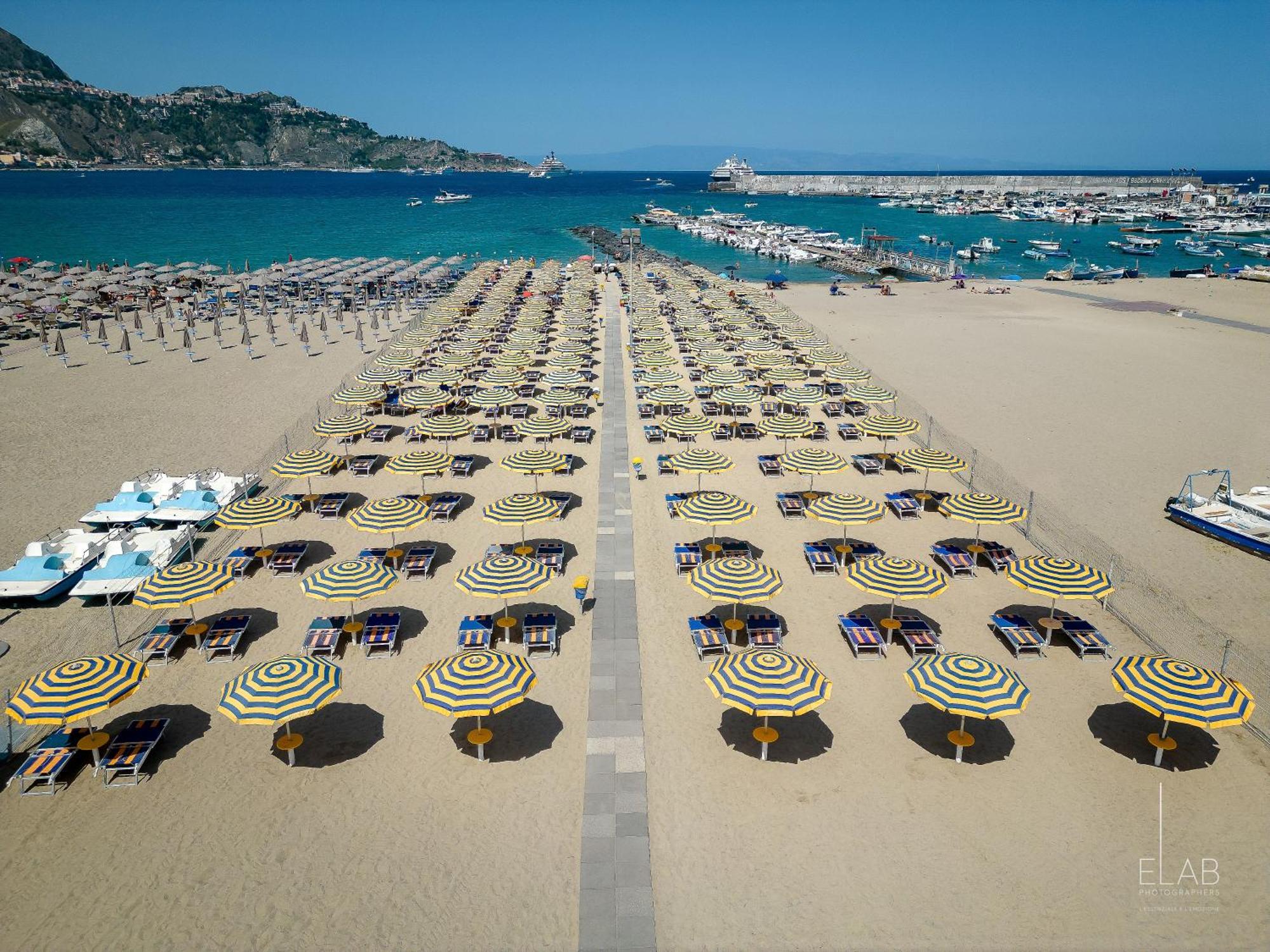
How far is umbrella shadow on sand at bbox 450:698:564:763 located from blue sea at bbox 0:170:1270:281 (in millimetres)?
65712

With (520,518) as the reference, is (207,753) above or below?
below

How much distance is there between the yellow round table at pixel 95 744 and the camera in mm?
11922

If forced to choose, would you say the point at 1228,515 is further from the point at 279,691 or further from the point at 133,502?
the point at 133,502

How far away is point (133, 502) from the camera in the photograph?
20141 mm

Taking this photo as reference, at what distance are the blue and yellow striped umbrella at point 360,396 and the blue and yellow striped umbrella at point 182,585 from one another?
515 inches

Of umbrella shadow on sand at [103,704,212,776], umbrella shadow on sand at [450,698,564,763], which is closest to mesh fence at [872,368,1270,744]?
umbrella shadow on sand at [450,698,564,763]

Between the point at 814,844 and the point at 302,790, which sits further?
the point at 302,790

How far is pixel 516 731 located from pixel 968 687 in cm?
754

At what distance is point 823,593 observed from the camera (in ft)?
56.3

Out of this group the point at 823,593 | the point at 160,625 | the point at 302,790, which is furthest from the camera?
the point at 823,593

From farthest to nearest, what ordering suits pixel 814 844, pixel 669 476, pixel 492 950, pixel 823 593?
pixel 669 476, pixel 823 593, pixel 814 844, pixel 492 950

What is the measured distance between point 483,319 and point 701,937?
124 feet

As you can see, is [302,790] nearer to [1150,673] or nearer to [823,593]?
[823,593]

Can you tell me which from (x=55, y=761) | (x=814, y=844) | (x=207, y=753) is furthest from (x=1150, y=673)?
(x=55, y=761)
